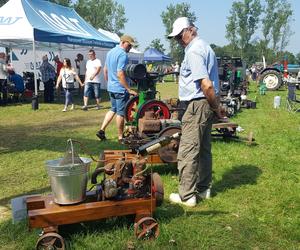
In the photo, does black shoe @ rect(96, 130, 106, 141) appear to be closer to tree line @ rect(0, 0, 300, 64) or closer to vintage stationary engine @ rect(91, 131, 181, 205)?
vintage stationary engine @ rect(91, 131, 181, 205)

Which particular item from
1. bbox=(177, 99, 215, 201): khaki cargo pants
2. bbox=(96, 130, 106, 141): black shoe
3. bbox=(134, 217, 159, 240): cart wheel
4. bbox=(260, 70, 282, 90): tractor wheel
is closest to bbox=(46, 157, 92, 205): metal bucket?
bbox=(134, 217, 159, 240): cart wheel

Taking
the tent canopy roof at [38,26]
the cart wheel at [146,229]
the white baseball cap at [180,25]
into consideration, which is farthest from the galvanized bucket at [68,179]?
the tent canopy roof at [38,26]

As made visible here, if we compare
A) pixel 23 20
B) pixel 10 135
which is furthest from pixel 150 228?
pixel 23 20

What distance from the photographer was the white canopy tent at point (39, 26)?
12555mm

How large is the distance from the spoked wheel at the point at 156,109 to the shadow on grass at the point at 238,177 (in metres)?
1.39

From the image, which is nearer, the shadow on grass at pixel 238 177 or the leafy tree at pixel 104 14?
the shadow on grass at pixel 238 177

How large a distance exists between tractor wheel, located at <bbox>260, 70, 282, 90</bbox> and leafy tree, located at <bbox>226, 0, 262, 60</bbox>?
196 ft

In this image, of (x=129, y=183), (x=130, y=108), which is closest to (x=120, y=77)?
(x=130, y=108)

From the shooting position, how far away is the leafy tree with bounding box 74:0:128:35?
8712 cm

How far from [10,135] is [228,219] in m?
5.92

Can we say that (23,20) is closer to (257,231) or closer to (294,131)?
(294,131)

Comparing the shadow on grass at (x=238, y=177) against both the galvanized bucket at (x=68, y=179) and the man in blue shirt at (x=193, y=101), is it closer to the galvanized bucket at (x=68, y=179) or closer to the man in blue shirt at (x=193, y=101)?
the man in blue shirt at (x=193, y=101)

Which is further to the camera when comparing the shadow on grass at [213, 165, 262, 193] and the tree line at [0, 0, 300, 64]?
the tree line at [0, 0, 300, 64]

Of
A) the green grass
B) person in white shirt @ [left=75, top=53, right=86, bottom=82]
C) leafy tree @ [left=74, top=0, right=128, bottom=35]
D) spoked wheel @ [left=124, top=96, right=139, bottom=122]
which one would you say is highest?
leafy tree @ [left=74, top=0, right=128, bottom=35]
